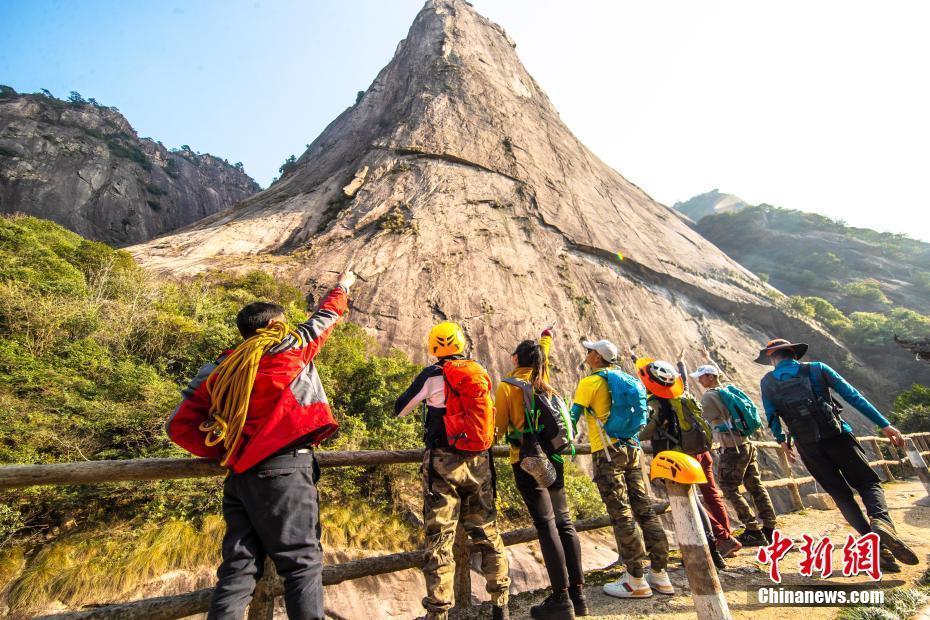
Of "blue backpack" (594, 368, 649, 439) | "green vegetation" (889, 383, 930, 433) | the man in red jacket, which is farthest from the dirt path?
"green vegetation" (889, 383, 930, 433)

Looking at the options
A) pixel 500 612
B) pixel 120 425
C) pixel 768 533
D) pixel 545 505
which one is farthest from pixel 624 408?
pixel 120 425

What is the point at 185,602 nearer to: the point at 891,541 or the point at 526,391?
the point at 526,391

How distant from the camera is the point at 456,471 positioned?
2760mm

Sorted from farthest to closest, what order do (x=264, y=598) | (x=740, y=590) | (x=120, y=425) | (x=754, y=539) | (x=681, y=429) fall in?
(x=120, y=425), (x=754, y=539), (x=681, y=429), (x=740, y=590), (x=264, y=598)

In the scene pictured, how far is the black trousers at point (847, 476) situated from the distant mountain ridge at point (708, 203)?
290 ft

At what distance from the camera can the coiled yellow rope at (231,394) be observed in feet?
6.78

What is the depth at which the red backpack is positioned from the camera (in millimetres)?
2787

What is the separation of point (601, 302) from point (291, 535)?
1655 centimetres

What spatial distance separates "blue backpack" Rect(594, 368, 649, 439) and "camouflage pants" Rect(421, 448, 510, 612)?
4.22ft

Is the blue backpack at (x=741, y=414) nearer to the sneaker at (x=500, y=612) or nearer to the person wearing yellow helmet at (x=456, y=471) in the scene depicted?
the person wearing yellow helmet at (x=456, y=471)

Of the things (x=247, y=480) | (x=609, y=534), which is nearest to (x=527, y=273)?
(x=609, y=534)

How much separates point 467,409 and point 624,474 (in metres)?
1.73

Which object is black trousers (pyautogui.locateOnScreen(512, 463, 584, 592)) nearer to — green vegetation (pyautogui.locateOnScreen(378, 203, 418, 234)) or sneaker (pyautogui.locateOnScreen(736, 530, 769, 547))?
sneaker (pyautogui.locateOnScreen(736, 530, 769, 547))

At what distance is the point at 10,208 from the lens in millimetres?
27047
